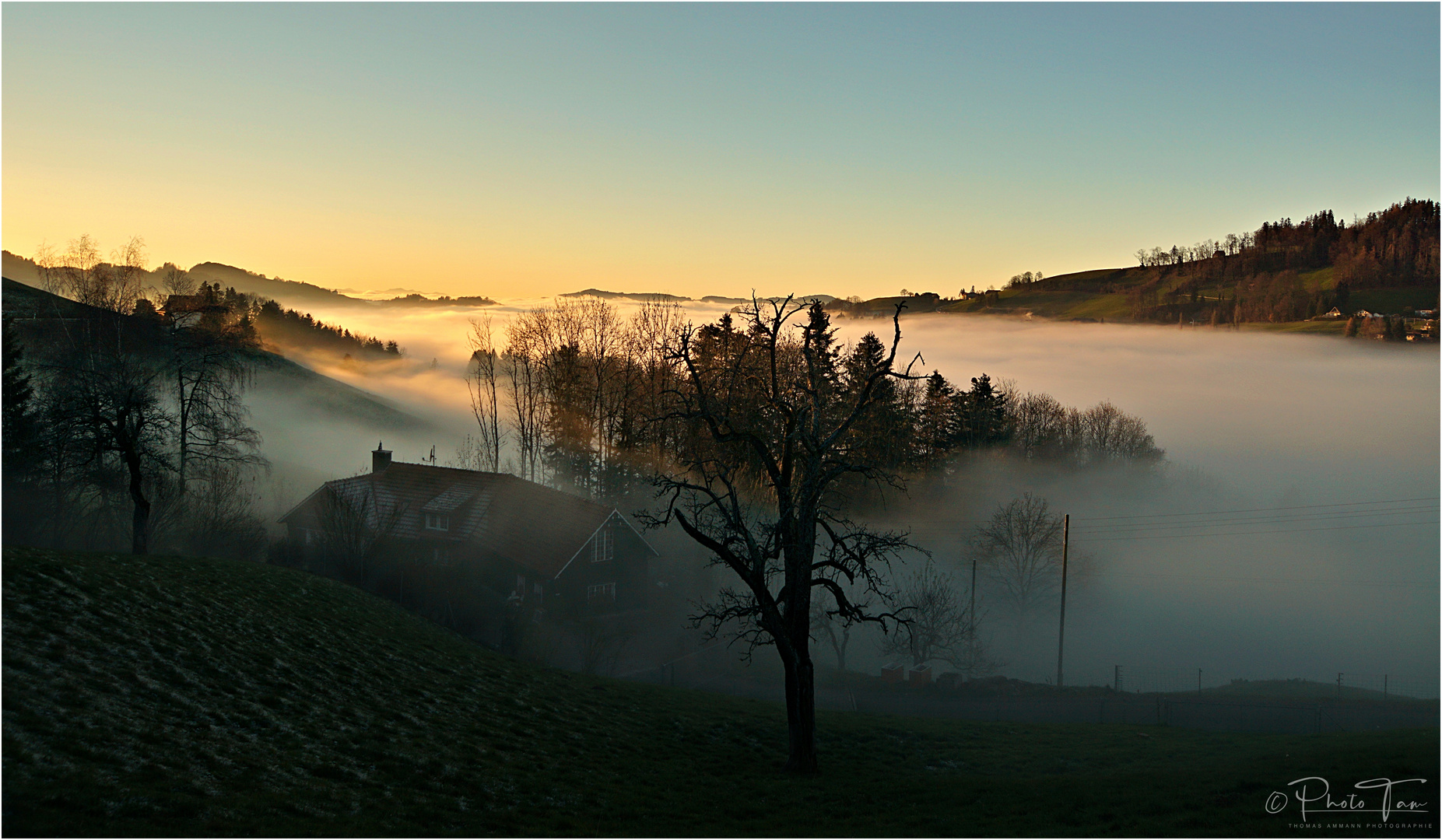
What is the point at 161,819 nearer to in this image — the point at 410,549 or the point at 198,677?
the point at 198,677

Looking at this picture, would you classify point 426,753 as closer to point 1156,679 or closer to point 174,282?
point 174,282

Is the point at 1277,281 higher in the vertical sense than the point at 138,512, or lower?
higher

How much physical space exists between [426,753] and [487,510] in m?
33.9

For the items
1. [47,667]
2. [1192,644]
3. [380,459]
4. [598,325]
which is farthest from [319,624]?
[1192,644]

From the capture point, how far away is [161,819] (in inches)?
401

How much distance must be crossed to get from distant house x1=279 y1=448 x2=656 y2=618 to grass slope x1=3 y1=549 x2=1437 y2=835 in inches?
743

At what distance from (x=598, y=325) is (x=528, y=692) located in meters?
42.8

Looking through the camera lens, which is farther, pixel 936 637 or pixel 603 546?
pixel 603 546

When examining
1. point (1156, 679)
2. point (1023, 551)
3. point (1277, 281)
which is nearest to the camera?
point (1156, 679)

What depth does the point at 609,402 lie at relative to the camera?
60.4 m

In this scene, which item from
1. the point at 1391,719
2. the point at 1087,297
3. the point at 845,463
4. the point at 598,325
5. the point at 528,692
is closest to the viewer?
the point at 845,463

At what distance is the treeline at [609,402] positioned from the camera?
56844 mm

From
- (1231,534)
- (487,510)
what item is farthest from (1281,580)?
(487,510)

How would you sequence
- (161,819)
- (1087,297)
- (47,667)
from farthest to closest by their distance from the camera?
(1087,297) → (47,667) → (161,819)
